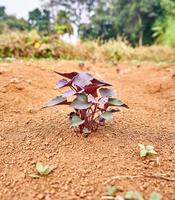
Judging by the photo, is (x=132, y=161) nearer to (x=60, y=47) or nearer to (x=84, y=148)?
(x=84, y=148)

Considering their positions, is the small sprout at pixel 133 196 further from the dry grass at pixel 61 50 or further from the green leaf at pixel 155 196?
the dry grass at pixel 61 50

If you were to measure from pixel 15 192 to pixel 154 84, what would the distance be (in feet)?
8.67

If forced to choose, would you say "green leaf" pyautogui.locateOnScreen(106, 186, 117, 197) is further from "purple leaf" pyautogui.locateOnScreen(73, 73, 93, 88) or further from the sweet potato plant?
"purple leaf" pyautogui.locateOnScreen(73, 73, 93, 88)

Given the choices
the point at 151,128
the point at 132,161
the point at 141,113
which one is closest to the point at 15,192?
the point at 132,161

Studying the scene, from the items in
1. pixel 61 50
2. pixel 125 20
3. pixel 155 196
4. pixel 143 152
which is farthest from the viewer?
pixel 125 20

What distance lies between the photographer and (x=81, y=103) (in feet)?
6.68

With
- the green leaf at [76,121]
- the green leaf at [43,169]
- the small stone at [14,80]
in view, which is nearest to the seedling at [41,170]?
the green leaf at [43,169]

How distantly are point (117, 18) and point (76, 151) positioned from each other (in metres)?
24.0

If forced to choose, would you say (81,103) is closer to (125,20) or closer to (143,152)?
(143,152)

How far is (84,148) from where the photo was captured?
2043mm

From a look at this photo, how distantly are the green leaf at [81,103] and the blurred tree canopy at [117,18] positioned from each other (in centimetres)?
1481

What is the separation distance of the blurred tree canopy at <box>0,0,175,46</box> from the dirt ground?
554 inches

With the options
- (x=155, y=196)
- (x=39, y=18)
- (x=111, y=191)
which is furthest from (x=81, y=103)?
(x=39, y=18)

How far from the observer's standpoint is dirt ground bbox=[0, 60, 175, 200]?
1740 mm
